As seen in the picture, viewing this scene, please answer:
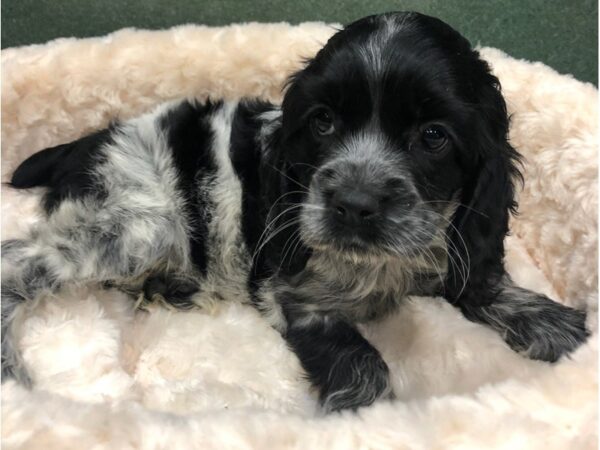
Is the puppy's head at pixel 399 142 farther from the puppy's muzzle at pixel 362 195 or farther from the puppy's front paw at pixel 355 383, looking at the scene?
the puppy's front paw at pixel 355 383

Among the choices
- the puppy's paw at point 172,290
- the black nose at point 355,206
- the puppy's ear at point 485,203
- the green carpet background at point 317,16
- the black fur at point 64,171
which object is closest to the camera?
the black nose at point 355,206

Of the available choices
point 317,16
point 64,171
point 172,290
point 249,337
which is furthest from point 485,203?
point 317,16

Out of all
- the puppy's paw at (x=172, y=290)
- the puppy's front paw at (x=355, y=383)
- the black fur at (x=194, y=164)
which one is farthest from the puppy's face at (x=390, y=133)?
the puppy's paw at (x=172, y=290)

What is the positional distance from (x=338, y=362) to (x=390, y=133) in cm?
65

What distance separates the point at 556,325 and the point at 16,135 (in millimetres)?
2031

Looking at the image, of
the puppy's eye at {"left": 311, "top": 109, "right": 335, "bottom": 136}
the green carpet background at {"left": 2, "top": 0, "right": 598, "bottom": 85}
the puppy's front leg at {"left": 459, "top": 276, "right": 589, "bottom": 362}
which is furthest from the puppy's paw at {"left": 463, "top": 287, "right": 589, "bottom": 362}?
the green carpet background at {"left": 2, "top": 0, "right": 598, "bottom": 85}

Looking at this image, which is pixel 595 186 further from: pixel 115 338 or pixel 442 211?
pixel 115 338

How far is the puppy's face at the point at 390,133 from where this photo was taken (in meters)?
1.54

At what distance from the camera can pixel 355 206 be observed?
149 centimetres

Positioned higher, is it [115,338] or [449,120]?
[449,120]

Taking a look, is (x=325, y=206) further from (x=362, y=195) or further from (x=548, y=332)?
(x=548, y=332)

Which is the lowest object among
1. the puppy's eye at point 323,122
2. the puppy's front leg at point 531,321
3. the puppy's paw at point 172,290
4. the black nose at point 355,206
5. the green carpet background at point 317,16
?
the puppy's paw at point 172,290

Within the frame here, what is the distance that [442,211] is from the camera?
1701 millimetres

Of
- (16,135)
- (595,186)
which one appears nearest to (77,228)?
(16,135)
